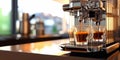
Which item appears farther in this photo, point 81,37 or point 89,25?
point 89,25

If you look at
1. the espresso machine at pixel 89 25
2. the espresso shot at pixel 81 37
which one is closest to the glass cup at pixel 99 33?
the espresso machine at pixel 89 25

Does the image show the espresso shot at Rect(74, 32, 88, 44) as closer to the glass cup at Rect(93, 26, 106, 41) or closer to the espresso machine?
the espresso machine

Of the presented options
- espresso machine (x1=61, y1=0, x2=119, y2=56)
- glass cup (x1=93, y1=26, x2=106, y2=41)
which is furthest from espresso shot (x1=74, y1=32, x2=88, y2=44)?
glass cup (x1=93, y1=26, x2=106, y2=41)

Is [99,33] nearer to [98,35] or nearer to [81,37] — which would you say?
[98,35]

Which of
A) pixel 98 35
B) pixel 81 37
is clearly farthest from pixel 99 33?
pixel 81 37

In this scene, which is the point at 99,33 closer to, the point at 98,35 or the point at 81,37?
the point at 98,35

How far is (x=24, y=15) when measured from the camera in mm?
2605

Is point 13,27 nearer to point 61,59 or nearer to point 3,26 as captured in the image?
point 3,26

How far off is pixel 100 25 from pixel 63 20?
2561mm

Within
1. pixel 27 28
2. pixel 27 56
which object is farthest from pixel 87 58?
pixel 27 28

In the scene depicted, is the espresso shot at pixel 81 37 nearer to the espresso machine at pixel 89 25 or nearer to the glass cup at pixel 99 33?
the espresso machine at pixel 89 25

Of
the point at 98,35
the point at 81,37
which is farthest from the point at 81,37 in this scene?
the point at 98,35

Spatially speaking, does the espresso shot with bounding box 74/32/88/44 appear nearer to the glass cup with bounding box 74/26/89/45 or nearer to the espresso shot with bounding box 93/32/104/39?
the glass cup with bounding box 74/26/89/45

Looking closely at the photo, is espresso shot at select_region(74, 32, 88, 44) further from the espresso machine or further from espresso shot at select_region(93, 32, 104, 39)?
espresso shot at select_region(93, 32, 104, 39)
